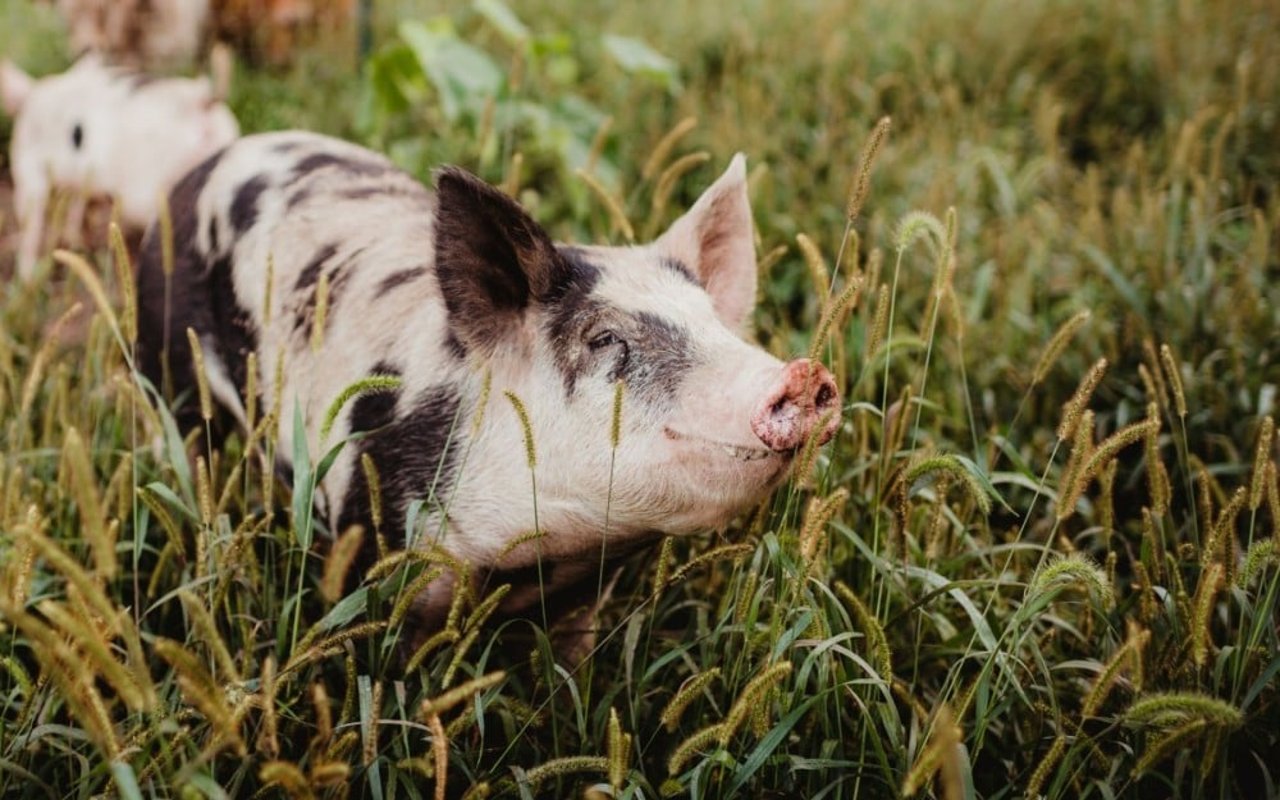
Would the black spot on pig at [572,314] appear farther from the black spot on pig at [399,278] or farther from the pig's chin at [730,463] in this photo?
the black spot on pig at [399,278]

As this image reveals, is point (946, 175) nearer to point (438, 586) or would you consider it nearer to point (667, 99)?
point (667, 99)

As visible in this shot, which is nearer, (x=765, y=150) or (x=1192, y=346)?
(x=1192, y=346)

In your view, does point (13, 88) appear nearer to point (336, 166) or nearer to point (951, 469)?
point (336, 166)

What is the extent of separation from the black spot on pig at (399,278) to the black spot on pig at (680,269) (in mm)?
550

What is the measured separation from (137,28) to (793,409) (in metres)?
5.37

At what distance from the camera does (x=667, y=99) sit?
5.57 m

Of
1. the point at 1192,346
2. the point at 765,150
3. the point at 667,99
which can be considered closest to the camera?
the point at 1192,346

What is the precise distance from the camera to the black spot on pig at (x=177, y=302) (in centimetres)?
287

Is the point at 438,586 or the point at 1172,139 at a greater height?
the point at 1172,139

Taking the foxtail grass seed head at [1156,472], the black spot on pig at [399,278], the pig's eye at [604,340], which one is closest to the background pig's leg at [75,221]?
the black spot on pig at [399,278]

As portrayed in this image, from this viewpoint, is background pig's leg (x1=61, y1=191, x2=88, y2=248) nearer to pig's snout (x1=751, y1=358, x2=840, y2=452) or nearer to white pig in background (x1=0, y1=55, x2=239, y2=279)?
white pig in background (x1=0, y1=55, x2=239, y2=279)

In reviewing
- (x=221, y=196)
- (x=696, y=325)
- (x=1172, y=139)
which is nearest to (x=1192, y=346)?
(x=1172, y=139)

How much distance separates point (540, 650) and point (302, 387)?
0.89 metres

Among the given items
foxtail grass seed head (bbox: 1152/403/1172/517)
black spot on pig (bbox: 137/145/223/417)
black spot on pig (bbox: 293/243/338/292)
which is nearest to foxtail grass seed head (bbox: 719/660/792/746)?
foxtail grass seed head (bbox: 1152/403/1172/517)
